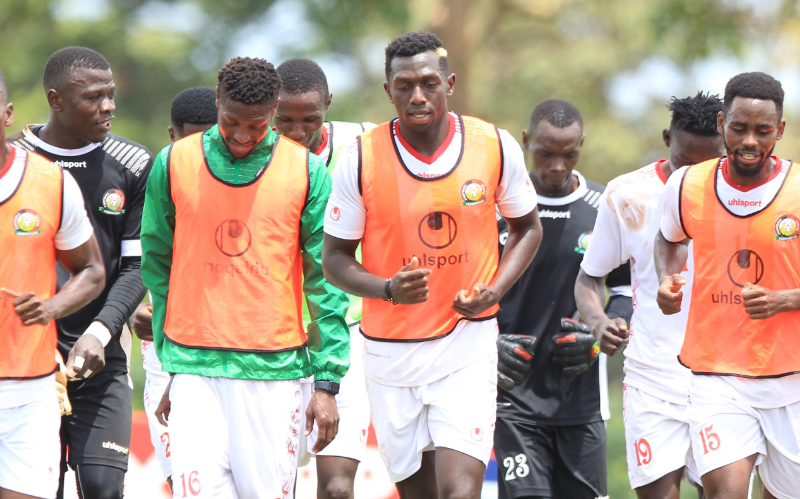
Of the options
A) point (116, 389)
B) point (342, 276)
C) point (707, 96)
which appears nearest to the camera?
point (342, 276)

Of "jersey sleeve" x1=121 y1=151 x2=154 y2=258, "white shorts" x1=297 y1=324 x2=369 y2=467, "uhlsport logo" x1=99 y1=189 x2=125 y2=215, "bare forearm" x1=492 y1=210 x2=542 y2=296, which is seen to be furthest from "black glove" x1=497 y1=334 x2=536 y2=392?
"uhlsport logo" x1=99 y1=189 x2=125 y2=215

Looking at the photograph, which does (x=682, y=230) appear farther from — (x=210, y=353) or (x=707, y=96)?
(x=210, y=353)

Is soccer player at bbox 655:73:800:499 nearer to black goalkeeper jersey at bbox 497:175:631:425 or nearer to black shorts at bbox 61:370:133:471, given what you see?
black goalkeeper jersey at bbox 497:175:631:425

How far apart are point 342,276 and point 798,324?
7.60 feet

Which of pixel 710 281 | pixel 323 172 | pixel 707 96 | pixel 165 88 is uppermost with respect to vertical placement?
pixel 165 88

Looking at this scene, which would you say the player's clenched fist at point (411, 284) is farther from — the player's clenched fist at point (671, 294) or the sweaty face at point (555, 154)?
the sweaty face at point (555, 154)

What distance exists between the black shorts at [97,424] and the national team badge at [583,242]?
310 centimetres

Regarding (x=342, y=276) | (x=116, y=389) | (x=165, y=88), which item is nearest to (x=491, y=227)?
(x=342, y=276)

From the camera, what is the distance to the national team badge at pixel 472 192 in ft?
19.4

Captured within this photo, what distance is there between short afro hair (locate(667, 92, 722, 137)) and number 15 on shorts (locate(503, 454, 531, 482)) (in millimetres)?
2375

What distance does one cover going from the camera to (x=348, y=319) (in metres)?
6.99

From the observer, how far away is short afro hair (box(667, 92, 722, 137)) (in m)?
7.03

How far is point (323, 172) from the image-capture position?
5527 millimetres

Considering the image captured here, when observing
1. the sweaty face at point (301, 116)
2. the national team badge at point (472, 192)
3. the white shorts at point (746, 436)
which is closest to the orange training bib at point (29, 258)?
the sweaty face at point (301, 116)
